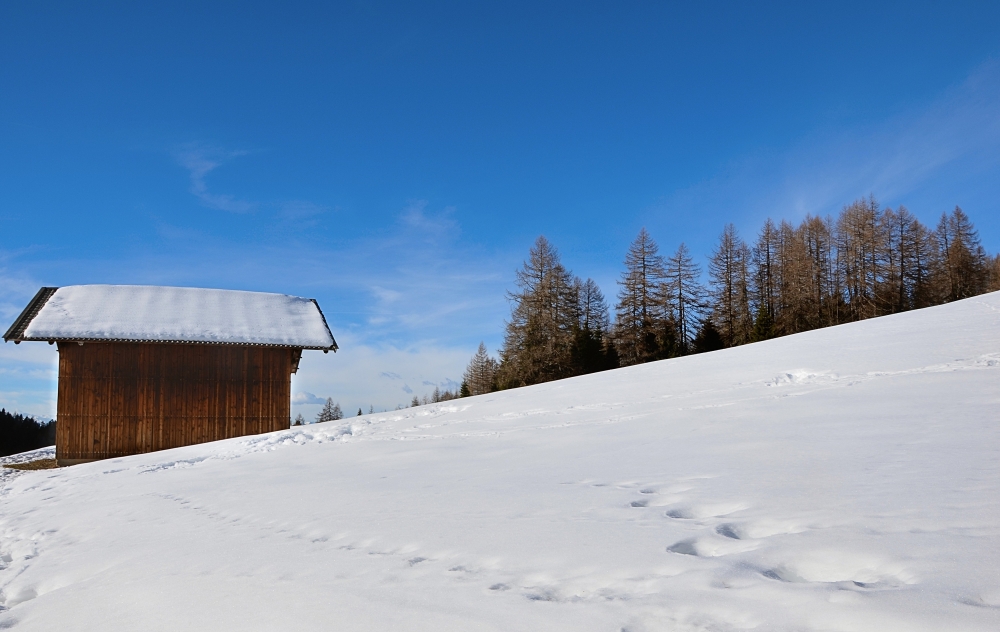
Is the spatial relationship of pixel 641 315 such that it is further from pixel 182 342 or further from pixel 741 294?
pixel 182 342

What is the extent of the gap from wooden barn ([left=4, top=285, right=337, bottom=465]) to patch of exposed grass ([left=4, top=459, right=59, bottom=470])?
1.03 m

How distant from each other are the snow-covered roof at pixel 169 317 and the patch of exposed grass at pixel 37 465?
12.8ft

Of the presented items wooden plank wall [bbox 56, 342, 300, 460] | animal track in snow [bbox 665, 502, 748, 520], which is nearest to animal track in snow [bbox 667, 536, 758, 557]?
animal track in snow [bbox 665, 502, 748, 520]

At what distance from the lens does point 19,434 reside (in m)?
38.7

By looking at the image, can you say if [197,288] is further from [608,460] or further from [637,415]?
[608,460]

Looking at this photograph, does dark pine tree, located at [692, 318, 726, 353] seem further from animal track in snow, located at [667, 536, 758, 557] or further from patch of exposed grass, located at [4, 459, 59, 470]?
animal track in snow, located at [667, 536, 758, 557]

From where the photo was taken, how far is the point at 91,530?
665 centimetres

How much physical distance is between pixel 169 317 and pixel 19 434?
2944 centimetres

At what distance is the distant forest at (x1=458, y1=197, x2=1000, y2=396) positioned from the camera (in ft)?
118

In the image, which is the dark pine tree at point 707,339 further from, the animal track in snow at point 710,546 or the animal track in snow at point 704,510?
the animal track in snow at point 710,546

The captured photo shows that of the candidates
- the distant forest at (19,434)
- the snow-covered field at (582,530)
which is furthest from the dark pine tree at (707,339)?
the distant forest at (19,434)

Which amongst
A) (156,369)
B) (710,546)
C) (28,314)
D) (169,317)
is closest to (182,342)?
(156,369)

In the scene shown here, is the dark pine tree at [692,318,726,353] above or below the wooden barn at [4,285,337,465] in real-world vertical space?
above

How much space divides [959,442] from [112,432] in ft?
64.2
